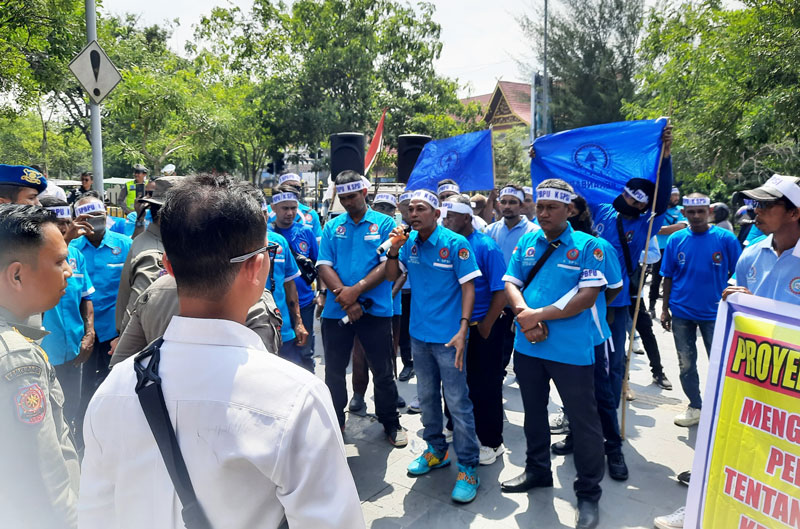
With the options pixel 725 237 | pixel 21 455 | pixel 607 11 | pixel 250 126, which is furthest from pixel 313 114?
pixel 607 11

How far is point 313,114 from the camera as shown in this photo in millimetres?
18734

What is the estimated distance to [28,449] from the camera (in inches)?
62.1

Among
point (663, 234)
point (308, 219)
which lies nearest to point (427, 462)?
point (308, 219)

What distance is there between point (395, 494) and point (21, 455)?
9.12 ft

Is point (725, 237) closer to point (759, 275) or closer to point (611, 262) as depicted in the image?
point (759, 275)

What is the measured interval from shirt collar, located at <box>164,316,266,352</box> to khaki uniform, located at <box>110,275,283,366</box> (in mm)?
1308

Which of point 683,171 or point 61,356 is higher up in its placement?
point 683,171

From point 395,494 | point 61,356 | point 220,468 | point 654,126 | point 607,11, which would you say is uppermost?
point 607,11

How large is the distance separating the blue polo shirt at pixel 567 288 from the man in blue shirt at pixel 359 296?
125 centimetres

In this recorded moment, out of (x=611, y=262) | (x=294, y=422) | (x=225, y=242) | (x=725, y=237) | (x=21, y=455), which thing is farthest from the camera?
(x=725, y=237)

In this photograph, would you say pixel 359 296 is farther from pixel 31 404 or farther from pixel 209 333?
pixel 209 333

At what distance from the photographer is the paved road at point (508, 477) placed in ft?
11.7

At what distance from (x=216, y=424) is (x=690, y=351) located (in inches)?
197

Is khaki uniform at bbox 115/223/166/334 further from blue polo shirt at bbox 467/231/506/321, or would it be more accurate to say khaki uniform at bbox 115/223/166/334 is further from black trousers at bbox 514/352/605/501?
black trousers at bbox 514/352/605/501
